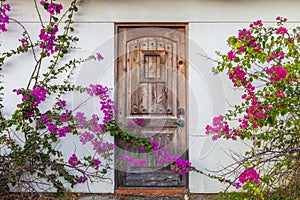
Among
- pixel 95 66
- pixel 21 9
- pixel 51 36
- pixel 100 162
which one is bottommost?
pixel 100 162

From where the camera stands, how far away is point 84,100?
4559mm

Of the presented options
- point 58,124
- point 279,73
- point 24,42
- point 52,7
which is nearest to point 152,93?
point 58,124

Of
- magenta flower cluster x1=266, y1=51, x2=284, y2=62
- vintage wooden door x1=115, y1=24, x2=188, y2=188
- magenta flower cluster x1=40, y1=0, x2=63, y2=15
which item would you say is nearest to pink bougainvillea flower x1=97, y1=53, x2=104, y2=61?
vintage wooden door x1=115, y1=24, x2=188, y2=188

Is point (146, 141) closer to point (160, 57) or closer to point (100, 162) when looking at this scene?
point (100, 162)

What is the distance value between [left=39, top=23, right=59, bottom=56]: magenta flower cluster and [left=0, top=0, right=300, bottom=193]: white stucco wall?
0.27 metres

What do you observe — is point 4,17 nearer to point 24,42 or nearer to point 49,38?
point 24,42

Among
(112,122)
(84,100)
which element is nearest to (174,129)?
(112,122)

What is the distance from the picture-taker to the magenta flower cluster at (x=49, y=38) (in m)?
4.30

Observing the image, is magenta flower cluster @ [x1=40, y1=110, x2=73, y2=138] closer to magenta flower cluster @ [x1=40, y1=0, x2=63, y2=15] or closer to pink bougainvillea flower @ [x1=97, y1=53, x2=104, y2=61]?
pink bougainvillea flower @ [x1=97, y1=53, x2=104, y2=61]

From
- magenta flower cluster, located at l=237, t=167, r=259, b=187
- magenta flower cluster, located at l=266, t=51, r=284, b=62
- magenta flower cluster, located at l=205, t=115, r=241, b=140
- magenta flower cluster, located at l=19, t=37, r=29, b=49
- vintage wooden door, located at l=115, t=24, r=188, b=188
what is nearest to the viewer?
magenta flower cluster, located at l=237, t=167, r=259, b=187

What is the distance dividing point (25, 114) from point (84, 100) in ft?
2.42

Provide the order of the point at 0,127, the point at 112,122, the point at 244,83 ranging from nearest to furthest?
the point at 244,83
the point at 0,127
the point at 112,122

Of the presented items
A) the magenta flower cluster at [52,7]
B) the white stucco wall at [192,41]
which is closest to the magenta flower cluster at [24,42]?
the white stucco wall at [192,41]

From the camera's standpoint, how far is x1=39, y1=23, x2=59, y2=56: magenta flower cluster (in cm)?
430
